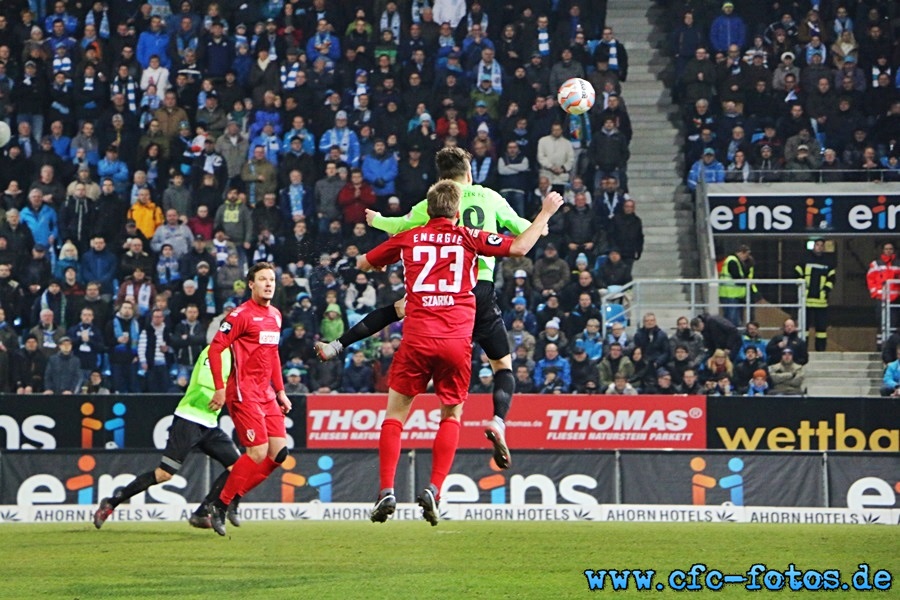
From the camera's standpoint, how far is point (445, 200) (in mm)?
10953

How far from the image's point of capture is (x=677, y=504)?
61.6 ft

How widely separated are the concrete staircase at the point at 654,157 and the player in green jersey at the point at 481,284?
12411 millimetres

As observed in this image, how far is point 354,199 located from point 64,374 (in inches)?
209

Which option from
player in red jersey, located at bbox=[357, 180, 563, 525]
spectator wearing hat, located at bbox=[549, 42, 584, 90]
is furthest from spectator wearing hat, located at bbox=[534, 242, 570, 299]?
player in red jersey, located at bbox=[357, 180, 563, 525]

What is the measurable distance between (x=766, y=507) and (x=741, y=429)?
7.55ft

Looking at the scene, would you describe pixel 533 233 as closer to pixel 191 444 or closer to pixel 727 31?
pixel 191 444

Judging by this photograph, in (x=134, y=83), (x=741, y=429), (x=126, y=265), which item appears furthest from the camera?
(x=134, y=83)

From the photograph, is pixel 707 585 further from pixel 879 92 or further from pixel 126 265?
pixel 879 92

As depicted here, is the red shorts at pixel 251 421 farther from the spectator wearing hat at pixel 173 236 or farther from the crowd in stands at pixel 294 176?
the spectator wearing hat at pixel 173 236

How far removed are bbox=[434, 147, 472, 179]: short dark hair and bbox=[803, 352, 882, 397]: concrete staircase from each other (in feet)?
42.7

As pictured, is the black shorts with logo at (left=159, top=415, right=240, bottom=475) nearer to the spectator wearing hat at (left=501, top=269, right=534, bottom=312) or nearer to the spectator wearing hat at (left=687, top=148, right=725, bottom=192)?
the spectator wearing hat at (left=501, top=269, right=534, bottom=312)

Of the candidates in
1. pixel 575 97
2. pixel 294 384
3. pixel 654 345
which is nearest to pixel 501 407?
pixel 575 97

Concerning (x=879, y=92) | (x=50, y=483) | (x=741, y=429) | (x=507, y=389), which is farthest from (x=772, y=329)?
(x=507, y=389)

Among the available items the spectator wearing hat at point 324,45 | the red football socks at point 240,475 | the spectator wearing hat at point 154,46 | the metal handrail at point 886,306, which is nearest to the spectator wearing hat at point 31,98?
the spectator wearing hat at point 154,46
